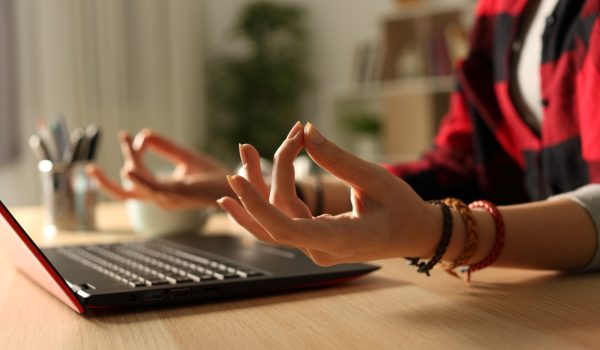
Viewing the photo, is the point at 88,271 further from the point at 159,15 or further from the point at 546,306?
the point at 159,15

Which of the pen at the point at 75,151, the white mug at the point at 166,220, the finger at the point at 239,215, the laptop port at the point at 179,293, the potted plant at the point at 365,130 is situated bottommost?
the potted plant at the point at 365,130

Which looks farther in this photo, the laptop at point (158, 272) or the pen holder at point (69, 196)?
the pen holder at point (69, 196)

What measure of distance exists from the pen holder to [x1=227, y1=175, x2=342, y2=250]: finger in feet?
2.66

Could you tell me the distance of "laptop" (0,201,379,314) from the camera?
559 millimetres

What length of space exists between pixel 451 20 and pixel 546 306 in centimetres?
323

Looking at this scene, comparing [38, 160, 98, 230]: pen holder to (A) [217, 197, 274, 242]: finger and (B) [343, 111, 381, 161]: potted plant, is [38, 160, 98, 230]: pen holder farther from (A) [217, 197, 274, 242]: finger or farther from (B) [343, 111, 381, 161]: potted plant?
(B) [343, 111, 381, 161]: potted plant


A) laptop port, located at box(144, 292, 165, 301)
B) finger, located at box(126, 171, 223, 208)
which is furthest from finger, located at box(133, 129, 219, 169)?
laptop port, located at box(144, 292, 165, 301)

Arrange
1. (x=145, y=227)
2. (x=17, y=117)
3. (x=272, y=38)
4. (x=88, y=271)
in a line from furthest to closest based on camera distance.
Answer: (x=272, y=38) → (x=17, y=117) → (x=145, y=227) → (x=88, y=271)

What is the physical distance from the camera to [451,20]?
3.61 metres

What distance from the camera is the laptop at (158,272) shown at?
559 millimetres

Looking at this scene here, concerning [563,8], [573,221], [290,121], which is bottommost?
[290,121]

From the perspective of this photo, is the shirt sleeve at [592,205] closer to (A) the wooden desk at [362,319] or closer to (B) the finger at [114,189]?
(A) the wooden desk at [362,319]

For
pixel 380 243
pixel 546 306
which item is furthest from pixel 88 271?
pixel 546 306

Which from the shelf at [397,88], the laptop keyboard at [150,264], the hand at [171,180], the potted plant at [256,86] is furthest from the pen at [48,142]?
the potted plant at [256,86]
